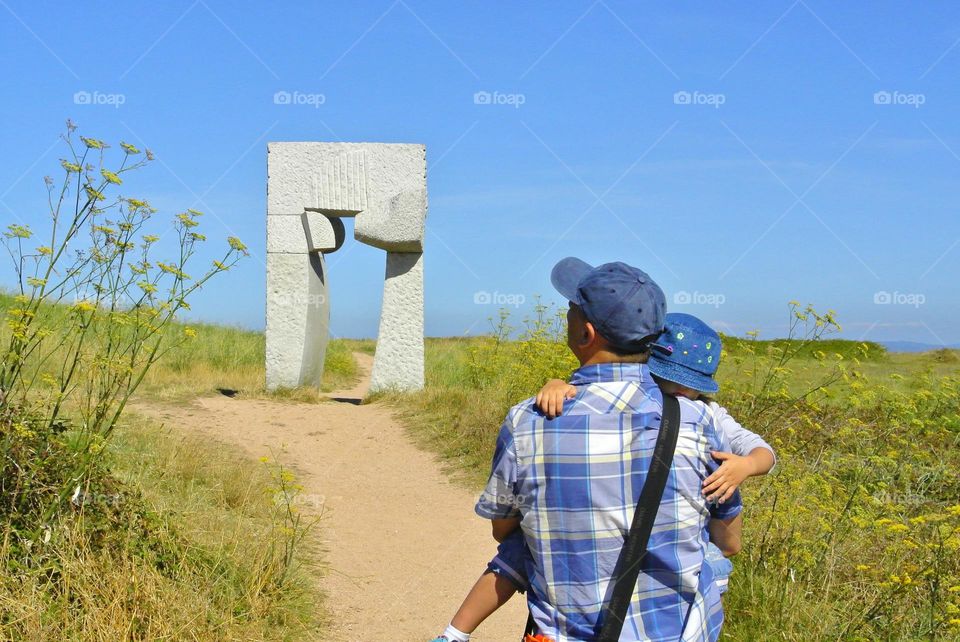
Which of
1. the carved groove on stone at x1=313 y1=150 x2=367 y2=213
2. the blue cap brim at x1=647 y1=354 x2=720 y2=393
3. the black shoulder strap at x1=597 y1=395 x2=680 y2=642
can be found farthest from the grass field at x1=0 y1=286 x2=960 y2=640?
the carved groove on stone at x1=313 y1=150 x2=367 y2=213

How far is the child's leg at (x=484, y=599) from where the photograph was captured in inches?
106

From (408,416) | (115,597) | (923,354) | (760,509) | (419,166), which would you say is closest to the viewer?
(115,597)

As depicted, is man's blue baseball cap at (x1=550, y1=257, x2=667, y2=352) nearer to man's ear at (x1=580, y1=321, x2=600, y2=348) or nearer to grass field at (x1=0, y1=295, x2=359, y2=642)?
man's ear at (x1=580, y1=321, x2=600, y2=348)

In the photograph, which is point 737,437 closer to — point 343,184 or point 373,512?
point 373,512

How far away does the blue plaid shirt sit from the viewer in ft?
7.36

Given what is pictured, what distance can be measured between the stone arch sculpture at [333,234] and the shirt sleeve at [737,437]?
30.6 ft

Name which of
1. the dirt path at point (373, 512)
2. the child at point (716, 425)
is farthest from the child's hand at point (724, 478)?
the dirt path at point (373, 512)

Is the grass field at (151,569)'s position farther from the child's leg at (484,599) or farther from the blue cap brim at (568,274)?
the blue cap brim at (568,274)

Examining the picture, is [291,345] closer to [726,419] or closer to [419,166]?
[419,166]

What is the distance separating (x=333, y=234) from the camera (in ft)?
40.4

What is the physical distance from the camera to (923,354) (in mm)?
15891

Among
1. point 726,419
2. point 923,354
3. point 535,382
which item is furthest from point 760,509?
point 923,354

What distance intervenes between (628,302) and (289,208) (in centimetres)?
1034

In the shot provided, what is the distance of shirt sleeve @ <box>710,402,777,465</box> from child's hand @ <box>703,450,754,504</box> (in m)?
0.21
